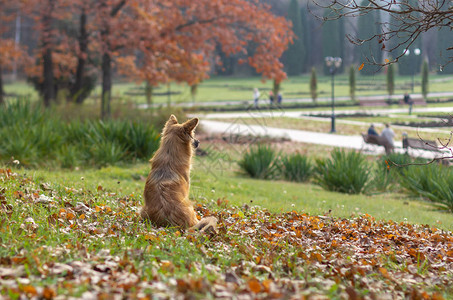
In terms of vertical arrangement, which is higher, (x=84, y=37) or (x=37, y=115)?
(x=84, y=37)

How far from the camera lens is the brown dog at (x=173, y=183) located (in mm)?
5555

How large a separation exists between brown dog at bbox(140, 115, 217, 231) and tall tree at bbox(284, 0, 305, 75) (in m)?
51.2

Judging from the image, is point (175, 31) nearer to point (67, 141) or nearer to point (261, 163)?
point (67, 141)

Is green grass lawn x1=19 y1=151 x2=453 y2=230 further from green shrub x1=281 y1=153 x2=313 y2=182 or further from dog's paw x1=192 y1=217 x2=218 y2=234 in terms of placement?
dog's paw x1=192 y1=217 x2=218 y2=234

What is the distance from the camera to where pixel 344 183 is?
11.9 metres

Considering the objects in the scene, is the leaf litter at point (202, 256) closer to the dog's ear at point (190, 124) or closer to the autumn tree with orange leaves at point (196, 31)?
the dog's ear at point (190, 124)

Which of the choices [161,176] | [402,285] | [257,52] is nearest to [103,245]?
[161,176]

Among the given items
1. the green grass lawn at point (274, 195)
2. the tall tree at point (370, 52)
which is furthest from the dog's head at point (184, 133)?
the green grass lawn at point (274, 195)

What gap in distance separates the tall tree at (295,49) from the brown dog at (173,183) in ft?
168

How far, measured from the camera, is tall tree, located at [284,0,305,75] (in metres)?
60.0

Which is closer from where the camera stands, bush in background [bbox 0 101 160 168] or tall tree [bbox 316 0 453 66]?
tall tree [bbox 316 0 453 66]

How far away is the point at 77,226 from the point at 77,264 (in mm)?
1556

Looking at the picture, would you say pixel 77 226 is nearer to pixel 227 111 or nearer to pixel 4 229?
pixel 4 229

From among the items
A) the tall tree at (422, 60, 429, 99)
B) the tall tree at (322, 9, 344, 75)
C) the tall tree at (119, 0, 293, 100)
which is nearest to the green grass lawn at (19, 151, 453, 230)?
the tall tree at (119, 0, 293, 100)
